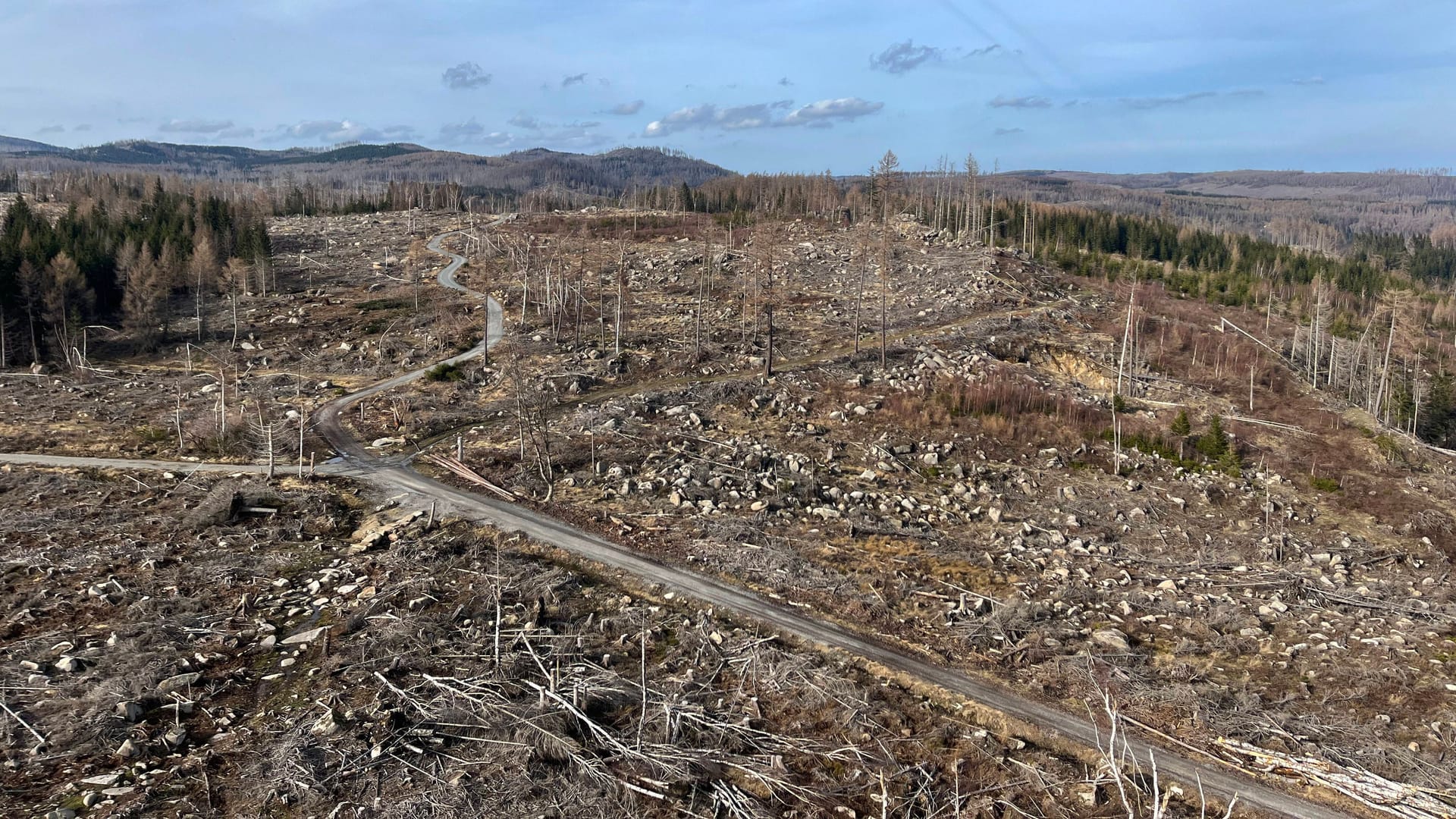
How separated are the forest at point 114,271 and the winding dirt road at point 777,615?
29637mm

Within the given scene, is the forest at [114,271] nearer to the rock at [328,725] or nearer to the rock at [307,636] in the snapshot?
the rock at [307,636]

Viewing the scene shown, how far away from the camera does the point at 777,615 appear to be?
21.9 metres

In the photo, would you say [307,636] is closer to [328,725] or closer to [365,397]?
[328,725]

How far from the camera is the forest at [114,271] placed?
56.3 meters

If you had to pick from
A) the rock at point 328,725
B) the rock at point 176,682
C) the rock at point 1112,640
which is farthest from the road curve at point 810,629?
the rock at point 176,682

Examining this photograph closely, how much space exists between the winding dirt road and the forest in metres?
29.6

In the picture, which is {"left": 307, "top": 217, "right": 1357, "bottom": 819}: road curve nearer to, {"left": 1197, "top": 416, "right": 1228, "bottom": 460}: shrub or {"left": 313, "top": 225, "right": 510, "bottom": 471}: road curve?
{"left": 313, "top": 225, "right": 510, "bottom": 471}: road curve

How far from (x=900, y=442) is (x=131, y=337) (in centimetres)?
5763

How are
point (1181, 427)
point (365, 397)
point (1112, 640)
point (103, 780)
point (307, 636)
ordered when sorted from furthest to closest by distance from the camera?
point (365, 397) → point (1181, 427) → point (1112, 640) → point (307, 636) → point (103, 780)

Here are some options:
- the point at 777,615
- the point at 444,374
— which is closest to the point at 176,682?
the point at 777,615

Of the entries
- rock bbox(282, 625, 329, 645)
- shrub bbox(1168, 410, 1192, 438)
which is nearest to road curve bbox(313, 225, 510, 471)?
rock bbox(282, 625, 329, 645)

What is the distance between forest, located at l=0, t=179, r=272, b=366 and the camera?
56281 millimetres

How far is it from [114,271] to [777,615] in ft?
247

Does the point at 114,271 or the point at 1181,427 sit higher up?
the point at 114,271
